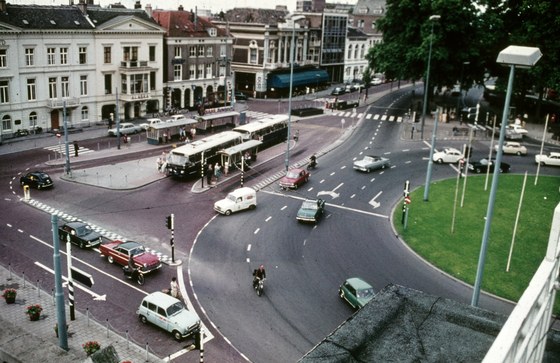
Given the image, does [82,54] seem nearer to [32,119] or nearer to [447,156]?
[32,119]

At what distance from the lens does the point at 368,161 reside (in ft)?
186

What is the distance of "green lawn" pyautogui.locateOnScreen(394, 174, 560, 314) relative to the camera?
34.3m

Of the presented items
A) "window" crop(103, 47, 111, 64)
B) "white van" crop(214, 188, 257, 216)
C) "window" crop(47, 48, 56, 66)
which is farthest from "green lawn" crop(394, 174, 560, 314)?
"window" crop(47, 48, 56, 66)

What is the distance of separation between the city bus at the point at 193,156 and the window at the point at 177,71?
3115 centimetres

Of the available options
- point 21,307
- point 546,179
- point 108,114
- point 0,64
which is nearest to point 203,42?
point 108,114

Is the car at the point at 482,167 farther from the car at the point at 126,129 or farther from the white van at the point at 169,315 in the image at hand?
the car at the point at 126,129

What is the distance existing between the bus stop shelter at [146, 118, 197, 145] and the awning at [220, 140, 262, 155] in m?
11.2

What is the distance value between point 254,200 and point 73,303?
1981 cm

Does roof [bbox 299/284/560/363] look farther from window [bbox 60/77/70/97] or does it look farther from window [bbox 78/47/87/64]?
window [bbox 78/47/87/64]

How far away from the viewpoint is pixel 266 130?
6506 centimetres

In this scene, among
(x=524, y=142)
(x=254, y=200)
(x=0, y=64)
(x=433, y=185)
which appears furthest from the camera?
(x=524, y=142)

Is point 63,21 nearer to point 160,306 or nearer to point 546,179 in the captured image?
point 160,306

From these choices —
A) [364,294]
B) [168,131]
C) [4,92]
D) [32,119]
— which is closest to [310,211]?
[364,294]

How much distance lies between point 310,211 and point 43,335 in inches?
864
